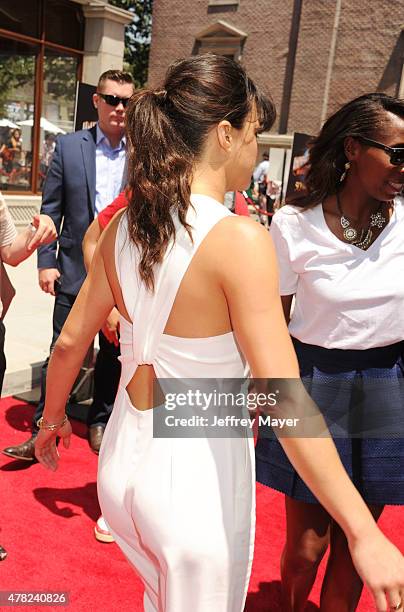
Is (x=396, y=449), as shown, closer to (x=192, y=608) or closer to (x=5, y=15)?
(x=192, y=608)

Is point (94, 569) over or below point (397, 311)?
below

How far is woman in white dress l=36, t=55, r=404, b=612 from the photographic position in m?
1.31

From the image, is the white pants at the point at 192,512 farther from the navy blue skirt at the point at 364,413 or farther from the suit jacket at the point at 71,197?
the suit jacket at the point at 71,197

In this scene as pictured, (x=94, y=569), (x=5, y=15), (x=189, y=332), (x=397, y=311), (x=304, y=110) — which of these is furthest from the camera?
(x=304, y=110)

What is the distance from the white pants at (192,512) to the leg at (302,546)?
0.89 meters

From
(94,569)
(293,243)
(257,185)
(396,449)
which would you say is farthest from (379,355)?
(257,185)

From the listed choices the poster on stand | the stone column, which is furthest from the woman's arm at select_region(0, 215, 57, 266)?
the stone column

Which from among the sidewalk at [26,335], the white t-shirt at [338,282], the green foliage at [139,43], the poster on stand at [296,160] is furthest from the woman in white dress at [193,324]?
the green foliage at [139,43]

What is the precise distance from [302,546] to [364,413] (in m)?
0.54

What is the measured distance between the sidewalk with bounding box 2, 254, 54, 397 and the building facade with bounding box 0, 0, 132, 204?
4.57 metres

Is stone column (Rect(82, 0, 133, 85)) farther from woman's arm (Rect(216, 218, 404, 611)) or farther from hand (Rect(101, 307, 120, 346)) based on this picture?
woman's arm (Rect(216, 218, 404, 611))

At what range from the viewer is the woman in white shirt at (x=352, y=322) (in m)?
2.21

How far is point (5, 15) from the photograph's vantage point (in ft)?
39.1

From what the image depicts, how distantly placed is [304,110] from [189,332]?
2646cm
